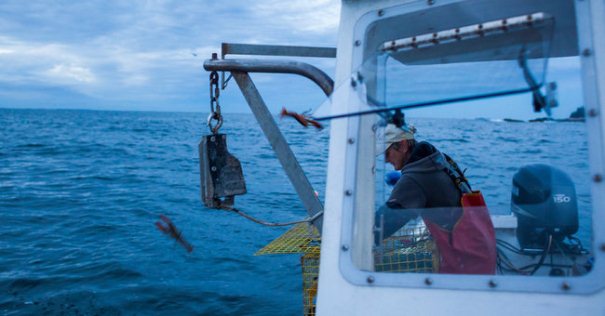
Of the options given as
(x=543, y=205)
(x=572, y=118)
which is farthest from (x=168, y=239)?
(x=572, y=118)

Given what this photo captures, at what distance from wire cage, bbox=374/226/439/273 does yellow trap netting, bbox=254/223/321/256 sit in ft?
3.24

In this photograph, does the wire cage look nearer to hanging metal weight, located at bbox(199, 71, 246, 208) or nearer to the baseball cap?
the baseball cap

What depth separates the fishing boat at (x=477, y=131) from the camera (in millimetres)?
1638

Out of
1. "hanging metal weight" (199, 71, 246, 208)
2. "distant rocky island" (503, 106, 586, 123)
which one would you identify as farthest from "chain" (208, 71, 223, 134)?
"distant rocky island" (503, 106, 586, 123)

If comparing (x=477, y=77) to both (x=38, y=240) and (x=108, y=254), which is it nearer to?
(x=108, y=254)

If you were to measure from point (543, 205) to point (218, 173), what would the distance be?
4.78ft


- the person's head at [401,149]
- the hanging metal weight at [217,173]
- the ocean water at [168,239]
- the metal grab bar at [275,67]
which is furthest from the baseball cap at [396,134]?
the hanging metal weight at [217,173]

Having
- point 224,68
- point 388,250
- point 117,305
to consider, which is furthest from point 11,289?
point 388,250

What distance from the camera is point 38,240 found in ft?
33.1

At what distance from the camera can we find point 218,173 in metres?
2.57

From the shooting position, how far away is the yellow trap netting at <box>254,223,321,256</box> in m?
3.44

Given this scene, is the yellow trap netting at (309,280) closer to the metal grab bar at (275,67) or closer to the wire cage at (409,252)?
the wire cage at (409,252)

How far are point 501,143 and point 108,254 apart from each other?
318 inches

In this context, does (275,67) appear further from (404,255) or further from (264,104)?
(404,255)
